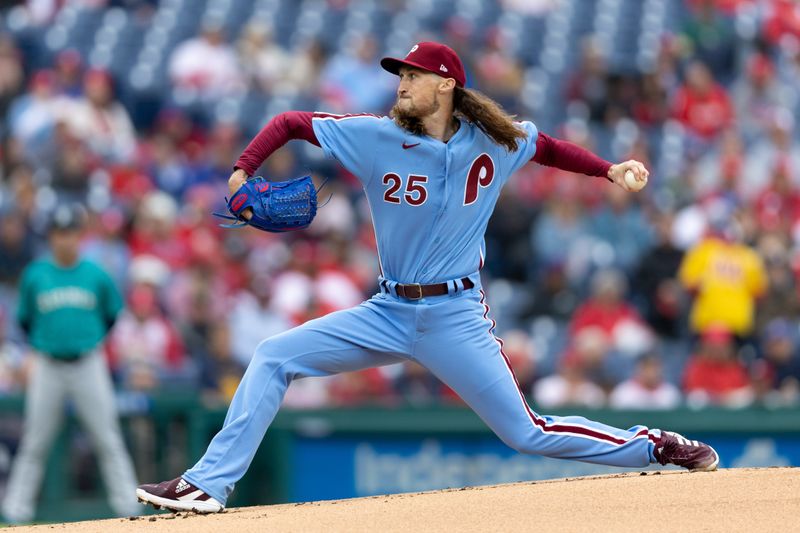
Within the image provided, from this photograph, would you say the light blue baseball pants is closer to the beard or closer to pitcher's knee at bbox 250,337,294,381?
pitcher's knee at bbox 250,337,294,381

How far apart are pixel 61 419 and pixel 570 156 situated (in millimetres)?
Answer: 5105

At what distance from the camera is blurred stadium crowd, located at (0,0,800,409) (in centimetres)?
1097

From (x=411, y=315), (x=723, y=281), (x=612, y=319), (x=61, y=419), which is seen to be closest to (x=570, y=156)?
(x=411, y=315)

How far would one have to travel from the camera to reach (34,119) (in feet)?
42.7

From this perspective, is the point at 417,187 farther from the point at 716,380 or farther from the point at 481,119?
the point at 716,380

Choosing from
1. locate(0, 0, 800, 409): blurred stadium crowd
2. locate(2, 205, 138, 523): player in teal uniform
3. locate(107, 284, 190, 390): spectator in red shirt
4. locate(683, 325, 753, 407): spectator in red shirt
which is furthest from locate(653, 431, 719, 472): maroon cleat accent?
locate(107, 284, 190, 390): spectator in red shirt

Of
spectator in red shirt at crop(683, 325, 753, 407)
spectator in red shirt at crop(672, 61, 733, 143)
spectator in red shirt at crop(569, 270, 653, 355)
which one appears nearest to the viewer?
spectator in red shirt at crop(683, 325, 753, 407)

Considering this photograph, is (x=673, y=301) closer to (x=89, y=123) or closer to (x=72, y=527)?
(x=89, y=123)

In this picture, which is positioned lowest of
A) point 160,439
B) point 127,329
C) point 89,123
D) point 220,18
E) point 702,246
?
point 160,439

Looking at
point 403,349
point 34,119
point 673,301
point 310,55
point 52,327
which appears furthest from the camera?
point 310,55

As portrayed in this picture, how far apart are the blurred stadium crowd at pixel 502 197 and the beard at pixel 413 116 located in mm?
4870

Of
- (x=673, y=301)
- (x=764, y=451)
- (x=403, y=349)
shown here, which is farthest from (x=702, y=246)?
(x=403, y=349)

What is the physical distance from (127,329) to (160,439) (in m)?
1.14

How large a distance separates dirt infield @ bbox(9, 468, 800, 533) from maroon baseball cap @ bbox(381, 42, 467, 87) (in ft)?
5.77
